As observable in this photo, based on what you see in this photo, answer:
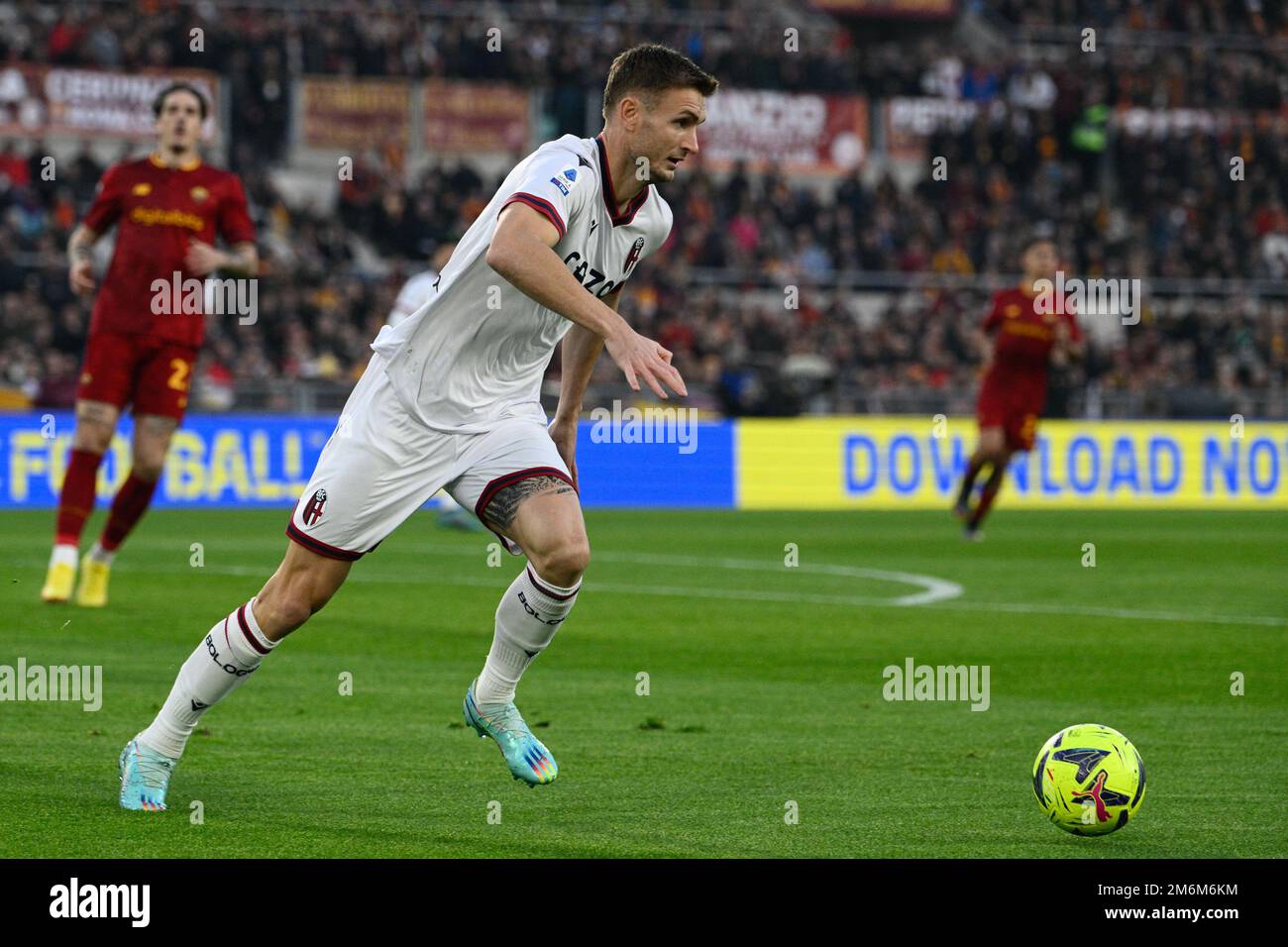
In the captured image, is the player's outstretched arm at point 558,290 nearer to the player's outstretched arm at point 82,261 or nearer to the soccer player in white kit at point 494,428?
the soccer player in white kit at point 494,428

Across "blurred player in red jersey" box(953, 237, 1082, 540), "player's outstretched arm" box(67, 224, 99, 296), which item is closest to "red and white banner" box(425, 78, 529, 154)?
"blurred player in red jersey" box(953, 237, 1082, 540)

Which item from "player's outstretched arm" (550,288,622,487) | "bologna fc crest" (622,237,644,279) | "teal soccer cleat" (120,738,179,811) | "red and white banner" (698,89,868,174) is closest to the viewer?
"teal soccer cleat" (120,738,179,811)

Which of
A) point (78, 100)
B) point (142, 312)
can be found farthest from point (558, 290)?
point (78, 100)

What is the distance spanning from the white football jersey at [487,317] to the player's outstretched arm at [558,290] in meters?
0.30

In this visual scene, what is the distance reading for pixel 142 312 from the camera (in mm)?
10742

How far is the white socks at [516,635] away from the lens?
6.14m

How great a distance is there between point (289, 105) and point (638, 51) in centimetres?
2582

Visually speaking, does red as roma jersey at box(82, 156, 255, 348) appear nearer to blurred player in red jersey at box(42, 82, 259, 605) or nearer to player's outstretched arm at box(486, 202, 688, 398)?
blurred player in red jersey at box(42, 82, 259, 605)

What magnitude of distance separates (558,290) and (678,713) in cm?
299

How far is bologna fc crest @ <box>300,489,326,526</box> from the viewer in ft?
18.8

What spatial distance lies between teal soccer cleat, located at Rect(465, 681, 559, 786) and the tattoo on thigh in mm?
629

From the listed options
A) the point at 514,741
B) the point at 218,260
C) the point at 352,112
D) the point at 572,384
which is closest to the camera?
Answer: the point at 514,741

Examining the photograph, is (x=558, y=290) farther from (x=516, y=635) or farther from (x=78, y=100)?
(x=78, y=100)

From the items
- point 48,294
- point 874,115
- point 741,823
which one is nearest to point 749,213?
point 874,115
